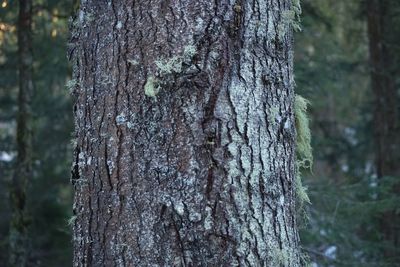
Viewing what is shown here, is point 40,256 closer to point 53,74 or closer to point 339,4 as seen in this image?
point 53,74

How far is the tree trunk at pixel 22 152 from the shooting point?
6.43 meters

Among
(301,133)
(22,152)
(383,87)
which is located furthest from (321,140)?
(301,133)

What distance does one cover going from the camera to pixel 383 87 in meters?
10.4

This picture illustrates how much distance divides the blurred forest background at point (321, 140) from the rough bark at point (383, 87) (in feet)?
0.06

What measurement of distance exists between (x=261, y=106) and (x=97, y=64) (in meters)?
0.75

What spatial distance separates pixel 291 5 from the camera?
279cm

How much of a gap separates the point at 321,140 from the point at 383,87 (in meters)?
2.10

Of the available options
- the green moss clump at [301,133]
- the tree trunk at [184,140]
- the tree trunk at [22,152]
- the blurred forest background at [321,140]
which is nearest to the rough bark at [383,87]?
the blurred forest background at [321,140]

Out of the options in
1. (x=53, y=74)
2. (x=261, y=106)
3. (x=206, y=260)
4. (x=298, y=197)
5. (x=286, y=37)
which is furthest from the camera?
(x=53, y=74)

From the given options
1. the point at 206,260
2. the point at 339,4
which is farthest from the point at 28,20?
the point at 339,4

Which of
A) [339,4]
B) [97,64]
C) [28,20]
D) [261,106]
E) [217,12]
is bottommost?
[261,106]

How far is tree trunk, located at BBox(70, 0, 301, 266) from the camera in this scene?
2.40 metres

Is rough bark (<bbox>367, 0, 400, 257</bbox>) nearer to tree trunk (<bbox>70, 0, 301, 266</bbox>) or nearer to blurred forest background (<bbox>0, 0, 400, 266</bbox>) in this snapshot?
blurred forest background (<bbox>0, 0, 400, 266</bbox>)

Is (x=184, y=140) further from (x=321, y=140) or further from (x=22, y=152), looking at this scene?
(x=321, y=140)
